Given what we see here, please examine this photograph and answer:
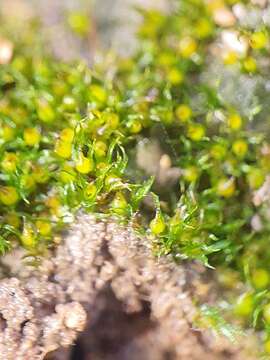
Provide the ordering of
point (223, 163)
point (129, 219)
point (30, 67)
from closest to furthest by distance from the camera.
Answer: point (129, 219), point (223, 163), point (30, 67)

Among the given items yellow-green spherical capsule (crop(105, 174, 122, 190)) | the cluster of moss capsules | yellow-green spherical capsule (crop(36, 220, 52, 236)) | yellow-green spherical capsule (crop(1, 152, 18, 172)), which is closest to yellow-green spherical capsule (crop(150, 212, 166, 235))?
the cluster of moss capsules

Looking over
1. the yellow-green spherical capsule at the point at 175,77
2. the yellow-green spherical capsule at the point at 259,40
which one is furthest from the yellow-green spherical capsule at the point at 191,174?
the yellow-green spherical capsule at the point at 259,40

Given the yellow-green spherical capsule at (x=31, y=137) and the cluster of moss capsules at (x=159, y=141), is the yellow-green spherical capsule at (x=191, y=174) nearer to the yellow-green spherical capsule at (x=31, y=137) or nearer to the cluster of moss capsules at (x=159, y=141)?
the cluster of moss capsules at (x=159, y=141)

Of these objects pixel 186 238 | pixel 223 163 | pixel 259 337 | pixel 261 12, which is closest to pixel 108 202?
pixel 186 238

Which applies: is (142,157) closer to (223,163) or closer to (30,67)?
(223,163)

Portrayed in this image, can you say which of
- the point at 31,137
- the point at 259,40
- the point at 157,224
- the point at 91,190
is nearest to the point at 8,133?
the point at 31,137

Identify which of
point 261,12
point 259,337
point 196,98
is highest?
point 261,12

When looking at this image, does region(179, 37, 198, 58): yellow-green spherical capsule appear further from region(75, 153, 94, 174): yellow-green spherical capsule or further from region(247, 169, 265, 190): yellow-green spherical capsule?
region(75, 153, 94, 174): yellow-green spherical capsule
